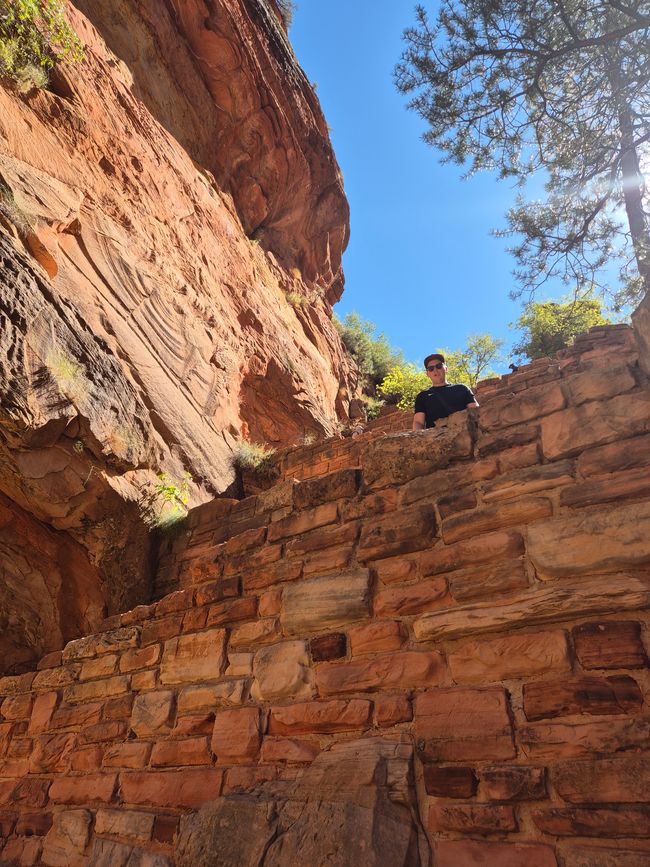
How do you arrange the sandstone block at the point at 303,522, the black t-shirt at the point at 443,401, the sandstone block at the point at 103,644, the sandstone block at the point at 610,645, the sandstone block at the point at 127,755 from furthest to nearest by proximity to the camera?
the black t-shirt at the point at 443,401 < the sandstone block at the point at 103,644 < the sandstone block at the point at 303,522 < the sandstone block at the point at 127,755 < the sandstone block at the point at 610,645

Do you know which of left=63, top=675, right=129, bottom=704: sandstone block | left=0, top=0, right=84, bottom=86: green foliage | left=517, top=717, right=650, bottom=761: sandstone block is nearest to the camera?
left=517, top=717, right=650, bottom=761: sandstone block

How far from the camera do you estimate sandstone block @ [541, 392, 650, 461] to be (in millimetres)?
2172

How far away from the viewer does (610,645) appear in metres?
1.80

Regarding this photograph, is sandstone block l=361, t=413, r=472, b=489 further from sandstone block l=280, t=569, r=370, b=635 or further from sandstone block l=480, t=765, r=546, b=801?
sandstone block l=480, t=765, r=546, b=801

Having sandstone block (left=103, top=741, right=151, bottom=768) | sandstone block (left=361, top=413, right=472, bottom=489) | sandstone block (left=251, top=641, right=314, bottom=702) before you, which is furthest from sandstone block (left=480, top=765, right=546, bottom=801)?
sandstone block (left=103, top=741, right=151, bottom=768)

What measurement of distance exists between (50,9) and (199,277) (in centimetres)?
375

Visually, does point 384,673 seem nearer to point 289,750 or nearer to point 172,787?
point 289,750

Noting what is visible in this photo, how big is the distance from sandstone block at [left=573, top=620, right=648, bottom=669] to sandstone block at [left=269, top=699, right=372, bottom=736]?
86 centimetres

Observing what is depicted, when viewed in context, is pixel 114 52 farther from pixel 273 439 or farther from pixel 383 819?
pixel 383 819

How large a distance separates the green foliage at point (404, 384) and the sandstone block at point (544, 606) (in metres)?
12.5

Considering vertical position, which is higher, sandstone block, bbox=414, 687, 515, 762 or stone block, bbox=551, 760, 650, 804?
sandstone block, bbox=414, 687, 515, 762

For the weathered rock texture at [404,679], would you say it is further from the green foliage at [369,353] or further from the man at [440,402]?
the green foliage at [369,353]

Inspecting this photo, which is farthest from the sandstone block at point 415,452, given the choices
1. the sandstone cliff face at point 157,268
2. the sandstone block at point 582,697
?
the sandstone cliff face at point 157,268

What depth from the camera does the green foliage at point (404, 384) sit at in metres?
15.2
